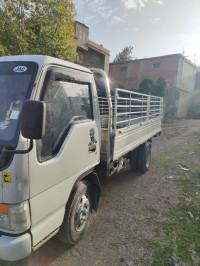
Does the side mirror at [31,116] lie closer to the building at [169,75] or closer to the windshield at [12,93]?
the windshield at [12,93]

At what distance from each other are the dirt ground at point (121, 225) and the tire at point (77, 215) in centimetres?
23

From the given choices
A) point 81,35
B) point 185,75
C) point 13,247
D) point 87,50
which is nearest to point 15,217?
point 13,247

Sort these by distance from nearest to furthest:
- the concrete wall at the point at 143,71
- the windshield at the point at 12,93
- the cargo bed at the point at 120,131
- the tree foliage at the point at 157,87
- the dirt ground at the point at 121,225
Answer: the windshield at the point at 12,93 < the dirt ground at the point at 121,225 < the cargo bed at the point at 120,131 < the tree foliage at the point at 157,87 < the concrete wall at the point at 143,71

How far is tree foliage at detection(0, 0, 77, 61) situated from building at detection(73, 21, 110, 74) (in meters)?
9.38

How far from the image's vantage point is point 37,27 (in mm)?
6746

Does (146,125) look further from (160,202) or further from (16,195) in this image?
(16,195)

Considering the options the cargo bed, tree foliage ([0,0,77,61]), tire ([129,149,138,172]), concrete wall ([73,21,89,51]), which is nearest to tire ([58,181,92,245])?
→ the cargo bed

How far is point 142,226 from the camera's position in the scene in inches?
126

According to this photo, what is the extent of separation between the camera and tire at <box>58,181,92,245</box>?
2.42m

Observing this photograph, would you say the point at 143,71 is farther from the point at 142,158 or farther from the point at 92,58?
the point at 142,158

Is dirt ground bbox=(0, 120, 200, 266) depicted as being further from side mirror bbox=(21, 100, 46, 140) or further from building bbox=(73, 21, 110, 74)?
building bbox=(73, 21, 110, 74)

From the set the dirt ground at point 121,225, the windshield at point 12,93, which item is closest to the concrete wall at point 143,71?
the dirt ground at point 121,225

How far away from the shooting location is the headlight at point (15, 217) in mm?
1677

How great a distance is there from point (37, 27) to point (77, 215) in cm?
653
